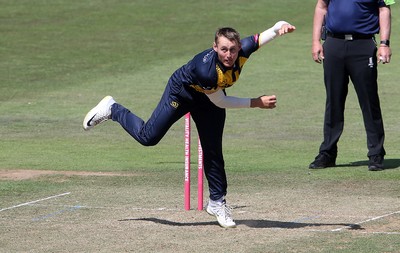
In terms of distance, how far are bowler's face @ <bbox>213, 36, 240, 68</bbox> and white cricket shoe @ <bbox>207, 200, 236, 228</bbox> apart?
1.46 m

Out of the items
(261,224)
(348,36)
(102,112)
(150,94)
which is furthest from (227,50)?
(150,94)

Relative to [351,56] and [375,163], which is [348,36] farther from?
[375,163]

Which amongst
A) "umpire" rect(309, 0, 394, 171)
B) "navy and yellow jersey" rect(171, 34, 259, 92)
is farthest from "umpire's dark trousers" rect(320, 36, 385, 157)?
"navy and yellow jersey" rect(171, 34, 259, 92)

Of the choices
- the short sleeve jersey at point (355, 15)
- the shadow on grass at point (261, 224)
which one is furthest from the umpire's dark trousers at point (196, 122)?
the short sleeve jersey at point (355, 15)

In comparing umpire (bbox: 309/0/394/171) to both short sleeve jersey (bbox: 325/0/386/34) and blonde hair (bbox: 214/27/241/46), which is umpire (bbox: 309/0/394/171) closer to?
short sleeve jersey (bbox: 325/0/386/34)

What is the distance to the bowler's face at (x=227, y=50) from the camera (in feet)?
32.5

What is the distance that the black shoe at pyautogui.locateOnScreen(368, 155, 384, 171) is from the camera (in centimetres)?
1402

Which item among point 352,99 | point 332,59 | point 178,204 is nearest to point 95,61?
point 352,99

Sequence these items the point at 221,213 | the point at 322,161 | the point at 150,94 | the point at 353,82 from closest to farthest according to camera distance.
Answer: the point at 221,213
the point at 353,82
the point at 322,161
the point at 150,94

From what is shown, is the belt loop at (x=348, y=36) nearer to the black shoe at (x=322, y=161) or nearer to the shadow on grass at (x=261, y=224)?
the black shoe at (x=322, y=161)

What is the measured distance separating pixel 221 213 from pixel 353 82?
4.33 metres

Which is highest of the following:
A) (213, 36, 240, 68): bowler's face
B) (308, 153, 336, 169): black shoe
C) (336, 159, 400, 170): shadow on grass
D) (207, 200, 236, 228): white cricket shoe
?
(213, 36, 240, 68): bowler's face

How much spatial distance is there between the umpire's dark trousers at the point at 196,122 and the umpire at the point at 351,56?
12.2ft

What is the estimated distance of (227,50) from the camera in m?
9.92
